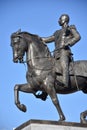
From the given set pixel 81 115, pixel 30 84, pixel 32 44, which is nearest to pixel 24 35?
pixel 32 44

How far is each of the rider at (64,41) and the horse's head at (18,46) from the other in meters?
1.12

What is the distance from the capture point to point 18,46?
61.1 feet

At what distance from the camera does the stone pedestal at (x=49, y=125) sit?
1724cm

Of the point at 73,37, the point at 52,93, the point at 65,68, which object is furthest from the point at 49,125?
the point at 73,37

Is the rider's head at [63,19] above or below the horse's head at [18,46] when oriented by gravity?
above

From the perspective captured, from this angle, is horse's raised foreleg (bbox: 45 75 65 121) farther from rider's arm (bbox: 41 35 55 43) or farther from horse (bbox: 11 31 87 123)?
rider's arm (bbox: 41 35 55 43)

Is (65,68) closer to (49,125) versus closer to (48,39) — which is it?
(48,39)

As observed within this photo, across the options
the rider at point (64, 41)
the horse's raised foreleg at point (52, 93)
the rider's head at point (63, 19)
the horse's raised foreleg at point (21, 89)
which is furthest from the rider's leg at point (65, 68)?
the rider's head at point (63, 19)

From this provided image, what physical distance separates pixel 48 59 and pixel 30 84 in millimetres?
1039

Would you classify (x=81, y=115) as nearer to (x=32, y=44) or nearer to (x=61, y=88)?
(x=61, y=88)

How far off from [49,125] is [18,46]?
295cm

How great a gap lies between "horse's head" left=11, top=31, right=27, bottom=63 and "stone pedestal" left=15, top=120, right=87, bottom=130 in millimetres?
2318

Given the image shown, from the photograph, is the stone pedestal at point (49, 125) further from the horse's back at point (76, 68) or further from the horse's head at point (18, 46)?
the horse's head at point (18, 46)

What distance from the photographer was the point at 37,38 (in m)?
19.2
